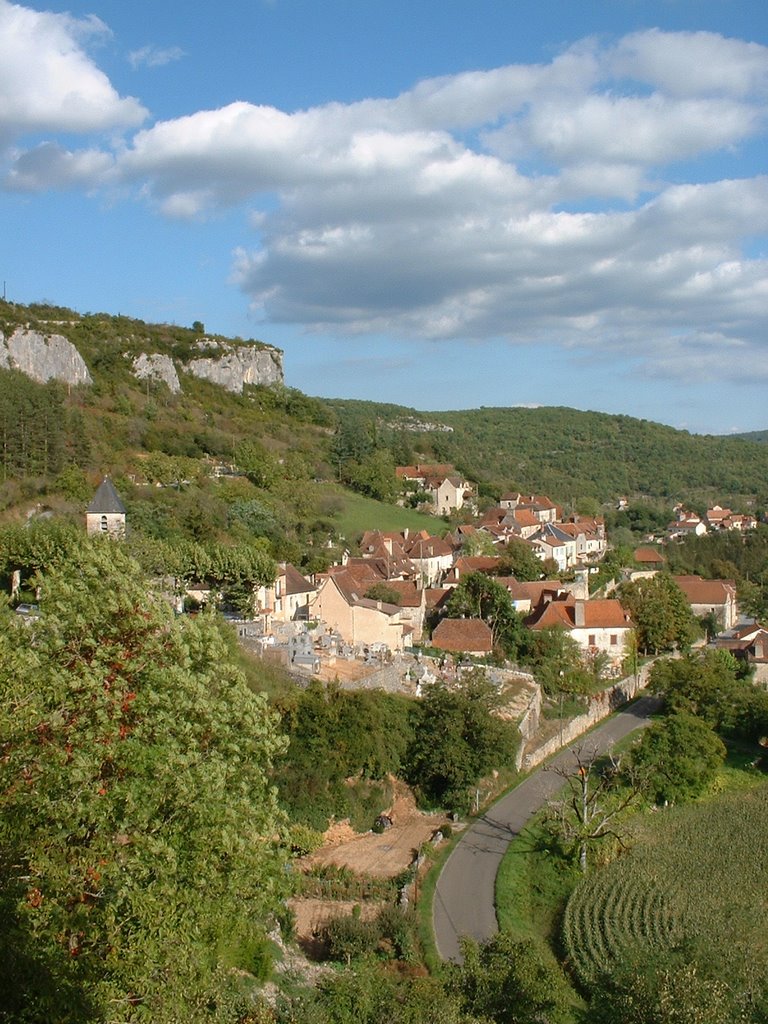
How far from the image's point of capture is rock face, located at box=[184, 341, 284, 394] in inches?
3472

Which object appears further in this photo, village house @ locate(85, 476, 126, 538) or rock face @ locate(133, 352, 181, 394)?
rock face @ locate(133, 352, 181, 394)

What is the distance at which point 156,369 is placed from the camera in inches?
3150

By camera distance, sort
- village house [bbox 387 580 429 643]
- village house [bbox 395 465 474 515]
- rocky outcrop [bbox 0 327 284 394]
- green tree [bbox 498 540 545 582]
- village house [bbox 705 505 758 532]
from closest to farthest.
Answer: village house [bbox 387 580 429 643] < green tree [bbox 498 540 545 582] < rocky outcrop [bbox 0 327 284 394] < village house [bbox 395 465 474 515] < village house [bbox 705 505 758 532]

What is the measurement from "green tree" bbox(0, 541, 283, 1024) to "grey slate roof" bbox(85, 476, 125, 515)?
25.9 meters

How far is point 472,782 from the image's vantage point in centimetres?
2634

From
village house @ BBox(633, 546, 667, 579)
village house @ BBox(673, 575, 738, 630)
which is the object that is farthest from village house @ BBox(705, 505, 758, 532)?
village house @ BBox(673, 575, 738, 630)

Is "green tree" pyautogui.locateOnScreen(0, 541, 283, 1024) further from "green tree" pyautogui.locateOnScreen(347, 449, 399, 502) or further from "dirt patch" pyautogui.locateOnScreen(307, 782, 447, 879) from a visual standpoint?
"green tree" pyautogui.locateOnScreen(347, 449, 399, 502)

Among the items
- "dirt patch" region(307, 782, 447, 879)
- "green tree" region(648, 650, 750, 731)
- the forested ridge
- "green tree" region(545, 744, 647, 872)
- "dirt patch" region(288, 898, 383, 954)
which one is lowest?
"dirt patch" region(288, 898, 383, 954)

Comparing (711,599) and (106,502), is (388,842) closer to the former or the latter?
(106,502)

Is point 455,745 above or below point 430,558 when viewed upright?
below

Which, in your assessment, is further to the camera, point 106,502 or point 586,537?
point 586,537

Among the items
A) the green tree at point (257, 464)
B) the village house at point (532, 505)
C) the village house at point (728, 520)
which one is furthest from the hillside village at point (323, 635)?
the village house at point (728, 520)

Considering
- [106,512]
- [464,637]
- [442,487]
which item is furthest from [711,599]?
[106,512]

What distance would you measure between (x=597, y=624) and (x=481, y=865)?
2076 centimetres
